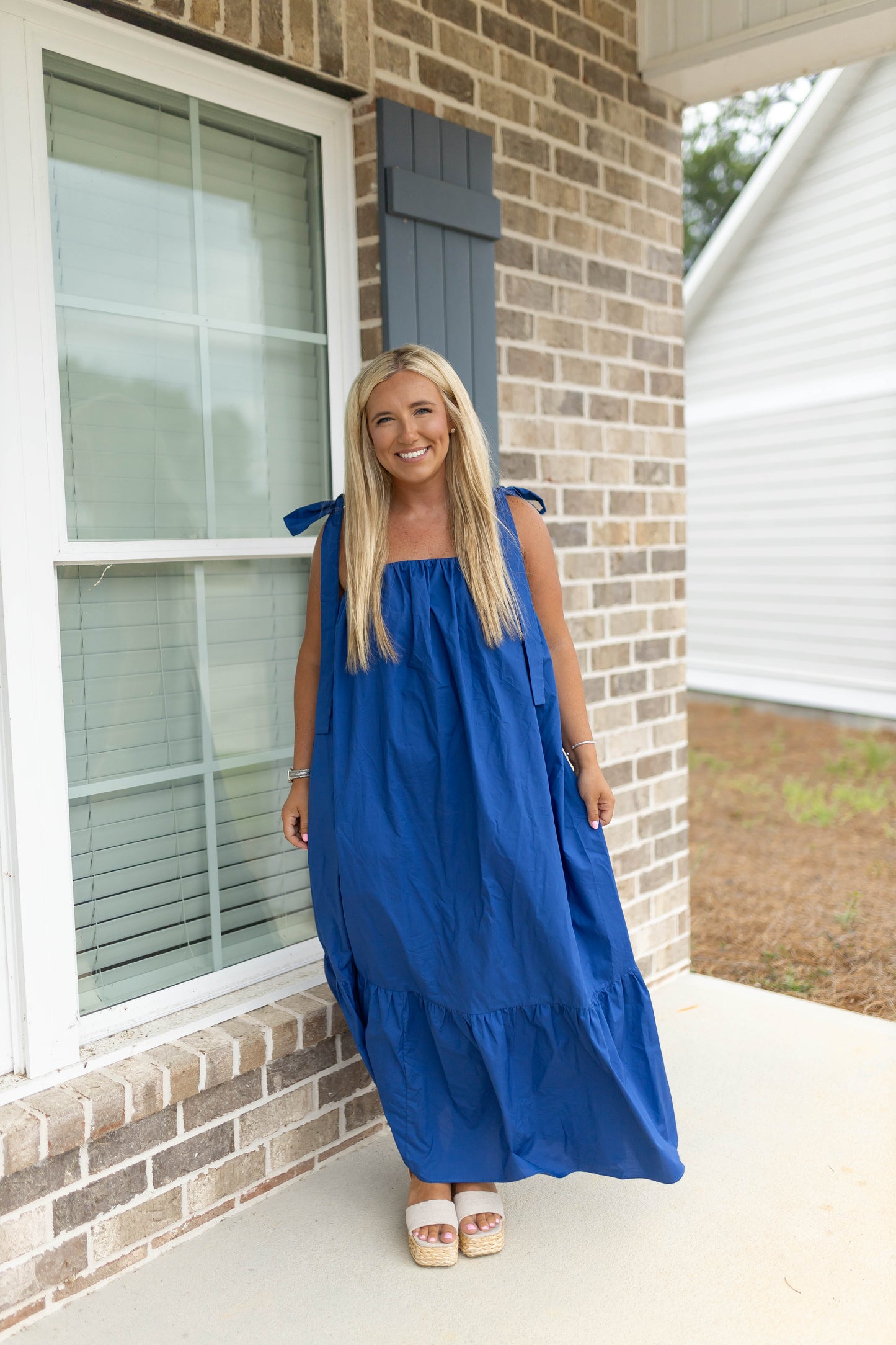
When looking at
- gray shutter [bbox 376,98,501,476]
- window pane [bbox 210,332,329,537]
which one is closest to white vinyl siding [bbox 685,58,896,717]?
gray shutter [bbox 376,98,501,476]

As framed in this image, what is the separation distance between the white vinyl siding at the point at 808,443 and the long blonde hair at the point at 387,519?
21.8 feet

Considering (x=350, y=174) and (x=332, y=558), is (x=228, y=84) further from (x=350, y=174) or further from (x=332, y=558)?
(x=332, y=558)

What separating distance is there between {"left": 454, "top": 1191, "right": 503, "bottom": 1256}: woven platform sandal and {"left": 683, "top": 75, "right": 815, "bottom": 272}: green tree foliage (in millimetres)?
13812

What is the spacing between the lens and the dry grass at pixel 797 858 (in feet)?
12.8

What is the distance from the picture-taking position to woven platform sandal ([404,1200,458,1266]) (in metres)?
2.16

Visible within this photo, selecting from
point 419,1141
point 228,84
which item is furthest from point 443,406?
point 419,1141

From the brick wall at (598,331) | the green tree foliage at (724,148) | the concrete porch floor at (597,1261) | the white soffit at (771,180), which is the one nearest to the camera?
the concrete porch floor at (597,1261)

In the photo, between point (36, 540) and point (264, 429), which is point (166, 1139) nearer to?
point (36, 540)

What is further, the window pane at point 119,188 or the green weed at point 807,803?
the green weed at point 807,803

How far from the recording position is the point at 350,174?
2631 millimetres

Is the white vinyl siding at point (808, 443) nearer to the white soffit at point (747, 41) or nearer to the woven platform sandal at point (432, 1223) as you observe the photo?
the white soffit at point (747, 41)

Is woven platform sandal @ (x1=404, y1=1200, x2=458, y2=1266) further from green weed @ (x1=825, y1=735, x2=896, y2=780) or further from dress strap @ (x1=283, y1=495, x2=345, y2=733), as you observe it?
green weed @ (x1=825, y1=735, x2=896, y2=780)

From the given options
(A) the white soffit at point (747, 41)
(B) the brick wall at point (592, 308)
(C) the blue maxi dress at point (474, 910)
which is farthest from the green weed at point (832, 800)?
(C) the blue maxi dress at point (474, 910)

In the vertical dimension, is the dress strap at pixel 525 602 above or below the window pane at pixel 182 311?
below
